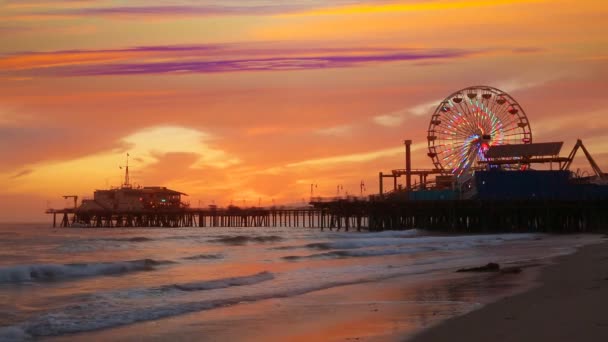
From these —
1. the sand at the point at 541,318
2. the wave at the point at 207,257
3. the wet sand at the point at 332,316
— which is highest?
the wave at the point at 207,257

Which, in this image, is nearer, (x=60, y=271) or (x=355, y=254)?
(x=60, y=271)

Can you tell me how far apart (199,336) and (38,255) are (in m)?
22.5

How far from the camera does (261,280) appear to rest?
18.6 meters

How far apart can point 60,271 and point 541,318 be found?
15274 millimetres

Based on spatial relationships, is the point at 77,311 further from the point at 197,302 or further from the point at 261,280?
the point at 261,280

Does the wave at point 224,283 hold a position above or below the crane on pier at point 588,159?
below

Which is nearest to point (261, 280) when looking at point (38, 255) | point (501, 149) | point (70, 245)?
point (38, 255)

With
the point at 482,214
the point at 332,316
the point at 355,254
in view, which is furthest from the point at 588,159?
the point at 332,316

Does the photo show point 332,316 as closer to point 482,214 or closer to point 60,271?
point 60,271

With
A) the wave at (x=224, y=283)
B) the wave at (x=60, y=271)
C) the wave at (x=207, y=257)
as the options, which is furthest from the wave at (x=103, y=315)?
the wave at (x=207, y=257)

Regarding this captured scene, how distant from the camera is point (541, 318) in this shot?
995 cm

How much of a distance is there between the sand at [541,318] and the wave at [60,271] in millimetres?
12911

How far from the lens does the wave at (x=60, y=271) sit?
19.8m

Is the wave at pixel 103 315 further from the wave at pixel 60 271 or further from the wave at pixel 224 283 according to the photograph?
the wave at pixel 60 271
